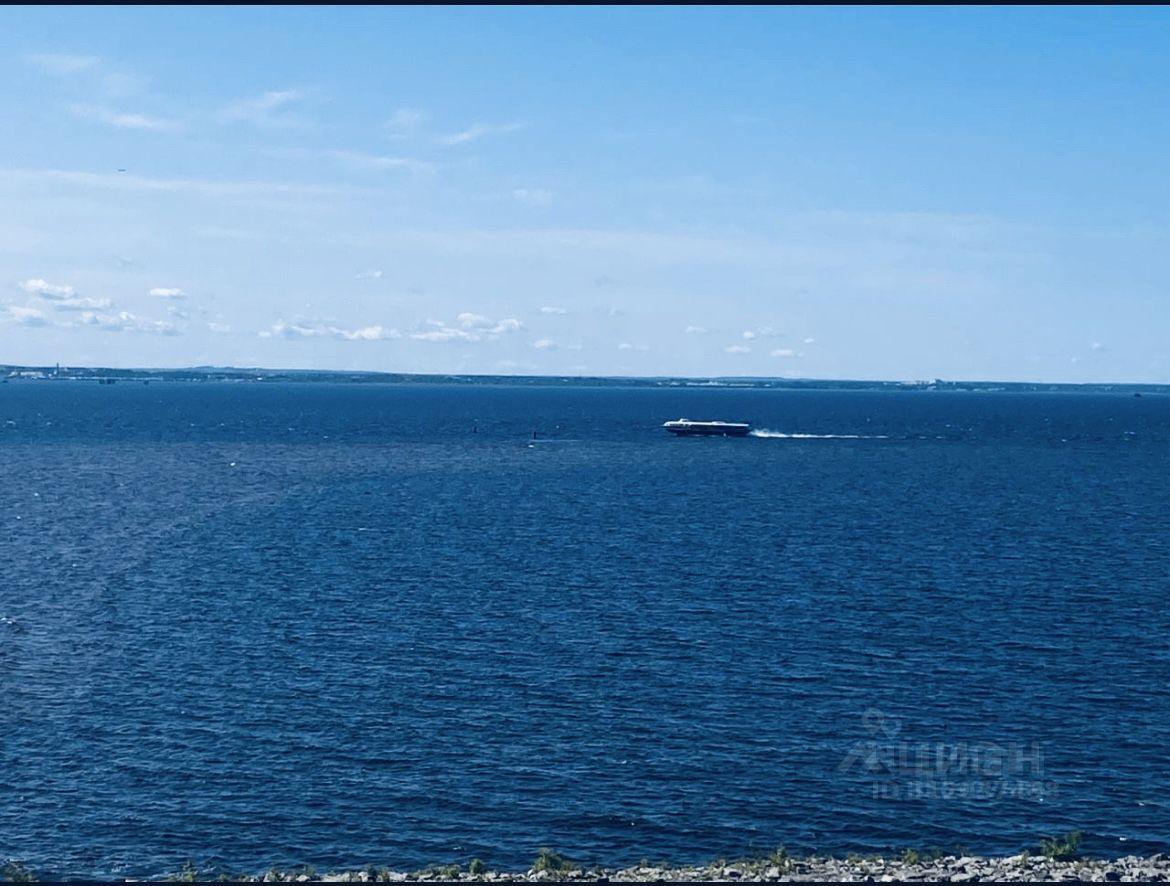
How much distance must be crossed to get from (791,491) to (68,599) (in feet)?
304

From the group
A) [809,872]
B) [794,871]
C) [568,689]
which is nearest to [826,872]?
[809,872]

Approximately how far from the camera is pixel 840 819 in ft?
148

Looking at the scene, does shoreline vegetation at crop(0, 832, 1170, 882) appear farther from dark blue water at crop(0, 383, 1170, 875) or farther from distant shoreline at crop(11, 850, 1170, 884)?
dark blue water at crop(0, 383, 1170, 875)

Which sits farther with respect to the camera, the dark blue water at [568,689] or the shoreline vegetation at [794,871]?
the dark blue water at [568,689]

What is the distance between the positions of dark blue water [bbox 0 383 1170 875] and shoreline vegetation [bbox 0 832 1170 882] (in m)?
2.02

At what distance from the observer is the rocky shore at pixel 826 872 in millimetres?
36781

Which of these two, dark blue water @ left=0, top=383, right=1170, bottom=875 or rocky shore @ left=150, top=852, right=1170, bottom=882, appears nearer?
rocky shore @ left=150, top=852, right=1170, bottom=882

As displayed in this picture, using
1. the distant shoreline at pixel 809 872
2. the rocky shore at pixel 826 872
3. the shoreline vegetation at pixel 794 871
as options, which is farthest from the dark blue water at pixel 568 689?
the rocky shore at pixel 826 872

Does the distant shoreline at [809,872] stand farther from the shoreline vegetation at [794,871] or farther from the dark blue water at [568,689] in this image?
the dark blue water at [568,689]

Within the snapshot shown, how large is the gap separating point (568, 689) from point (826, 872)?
23.6 m

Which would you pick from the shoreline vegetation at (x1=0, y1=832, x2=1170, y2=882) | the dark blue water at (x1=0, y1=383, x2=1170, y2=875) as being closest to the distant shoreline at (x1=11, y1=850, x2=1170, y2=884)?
the shoreline vegetation at (x1=0, y1=832, x2=1170, y2=882)

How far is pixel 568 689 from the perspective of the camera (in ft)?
197

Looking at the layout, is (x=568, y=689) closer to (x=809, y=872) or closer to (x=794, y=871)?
(x=794, y=871)

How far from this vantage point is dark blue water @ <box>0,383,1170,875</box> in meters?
44.6
